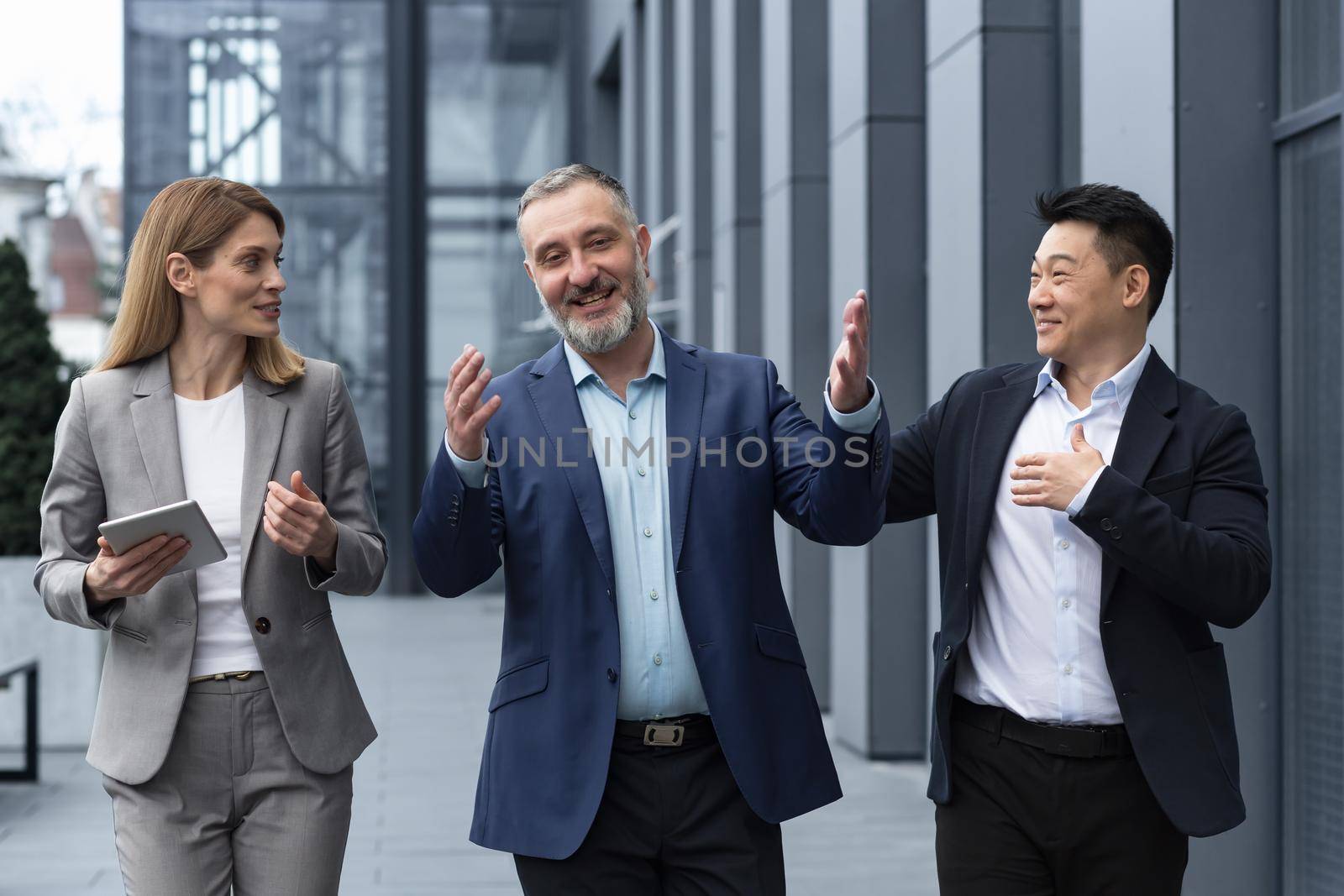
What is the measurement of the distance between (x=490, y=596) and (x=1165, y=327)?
14242mm

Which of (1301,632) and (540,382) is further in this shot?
(1301,632)

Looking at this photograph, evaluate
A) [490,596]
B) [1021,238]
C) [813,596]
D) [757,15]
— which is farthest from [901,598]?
[490,596]

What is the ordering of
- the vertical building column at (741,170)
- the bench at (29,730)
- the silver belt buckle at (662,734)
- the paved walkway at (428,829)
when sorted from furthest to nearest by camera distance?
the vertical building column at (741,170) < the bench at (29,730) < the paved walkway at (428,829) < the silver belt buckle at (662,734)

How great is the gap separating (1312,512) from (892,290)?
11.8 feet

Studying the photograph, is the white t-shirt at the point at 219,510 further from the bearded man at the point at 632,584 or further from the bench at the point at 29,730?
the bench at the point at 29,730

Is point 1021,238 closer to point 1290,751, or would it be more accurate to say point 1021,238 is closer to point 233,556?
point 1290,751

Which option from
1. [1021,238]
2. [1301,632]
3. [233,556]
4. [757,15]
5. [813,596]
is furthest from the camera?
[757,15]

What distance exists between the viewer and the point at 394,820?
6.79m

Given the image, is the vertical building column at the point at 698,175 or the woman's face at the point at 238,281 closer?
the woman's face at the point at 238,281

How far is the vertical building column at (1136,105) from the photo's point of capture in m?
4.43

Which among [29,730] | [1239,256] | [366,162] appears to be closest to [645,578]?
[1239,256]

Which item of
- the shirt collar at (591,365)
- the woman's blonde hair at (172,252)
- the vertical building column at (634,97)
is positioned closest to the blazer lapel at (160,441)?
the woman's blonde hair at (172,252)

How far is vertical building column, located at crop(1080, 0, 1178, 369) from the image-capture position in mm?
4426

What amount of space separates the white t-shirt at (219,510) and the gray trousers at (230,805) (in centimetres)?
5
